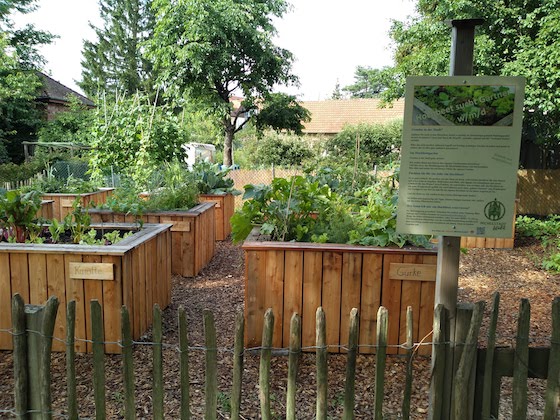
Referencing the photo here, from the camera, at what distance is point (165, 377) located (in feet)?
10.9

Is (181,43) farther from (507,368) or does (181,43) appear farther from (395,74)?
(507,368)

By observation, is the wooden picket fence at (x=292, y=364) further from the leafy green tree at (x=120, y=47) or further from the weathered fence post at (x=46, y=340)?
the leafy green tree at (x=120, y=47)

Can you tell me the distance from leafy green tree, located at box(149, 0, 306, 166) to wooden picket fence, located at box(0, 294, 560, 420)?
51.4 feet

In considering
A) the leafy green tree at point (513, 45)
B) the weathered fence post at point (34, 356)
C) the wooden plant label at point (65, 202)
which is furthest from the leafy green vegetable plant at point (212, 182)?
the weathered fence post at point (34, 356)

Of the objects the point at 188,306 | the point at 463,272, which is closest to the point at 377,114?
the point at 463,272

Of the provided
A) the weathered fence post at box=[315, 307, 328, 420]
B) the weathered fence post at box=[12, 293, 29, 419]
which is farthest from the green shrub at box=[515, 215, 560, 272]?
the weathered fence post at box=[12, 293, 29, 419]

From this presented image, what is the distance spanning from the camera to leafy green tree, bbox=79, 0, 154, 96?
3694 centimetres

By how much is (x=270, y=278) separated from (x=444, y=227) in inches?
69.4

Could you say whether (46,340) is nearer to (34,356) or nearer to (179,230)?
(34,356)

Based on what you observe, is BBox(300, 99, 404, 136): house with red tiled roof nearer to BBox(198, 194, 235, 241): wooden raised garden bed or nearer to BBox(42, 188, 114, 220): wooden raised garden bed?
BBox(198, 194, 235, 241): wooden raised garden bed

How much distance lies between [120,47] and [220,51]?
2319 centimetres

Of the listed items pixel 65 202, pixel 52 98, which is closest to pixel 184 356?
pixel 65 202

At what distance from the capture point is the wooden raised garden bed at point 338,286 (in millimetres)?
3715

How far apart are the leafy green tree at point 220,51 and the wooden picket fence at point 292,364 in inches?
617
